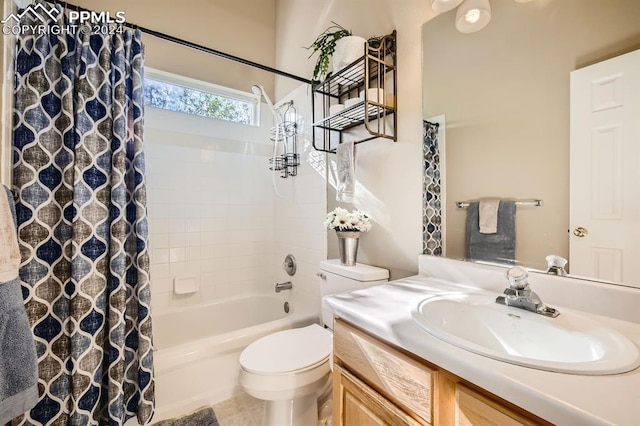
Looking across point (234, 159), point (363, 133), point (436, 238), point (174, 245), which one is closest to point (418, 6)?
point (363, 133)

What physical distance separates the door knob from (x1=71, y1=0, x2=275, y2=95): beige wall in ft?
8.39

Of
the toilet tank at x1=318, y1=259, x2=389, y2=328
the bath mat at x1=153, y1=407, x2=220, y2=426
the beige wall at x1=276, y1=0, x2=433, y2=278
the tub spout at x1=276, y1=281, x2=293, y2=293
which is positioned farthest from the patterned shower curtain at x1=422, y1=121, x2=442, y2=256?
the bath mat at x1=153, y1=407, x2=220, y2=426

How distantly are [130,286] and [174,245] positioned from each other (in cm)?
85

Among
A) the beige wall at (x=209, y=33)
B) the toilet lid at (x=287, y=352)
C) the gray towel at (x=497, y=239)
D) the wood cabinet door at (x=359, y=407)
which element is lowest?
the toilet lid at (x=287, y=352)

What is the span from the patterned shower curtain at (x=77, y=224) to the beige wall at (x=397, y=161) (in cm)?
122

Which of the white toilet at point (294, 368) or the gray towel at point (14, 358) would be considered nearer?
the gray towel at point (14, 358)

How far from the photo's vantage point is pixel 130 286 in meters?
1.35

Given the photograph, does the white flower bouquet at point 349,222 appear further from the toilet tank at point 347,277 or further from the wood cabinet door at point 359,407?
the wood cabinet door at point 359,407

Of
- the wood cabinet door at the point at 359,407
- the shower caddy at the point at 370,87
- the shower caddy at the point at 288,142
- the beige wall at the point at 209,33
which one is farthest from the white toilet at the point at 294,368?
the beige wall at the point at 209,33

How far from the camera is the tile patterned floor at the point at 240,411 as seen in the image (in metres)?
1.44

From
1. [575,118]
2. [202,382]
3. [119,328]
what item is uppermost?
[575,118]

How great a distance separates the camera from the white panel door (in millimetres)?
745

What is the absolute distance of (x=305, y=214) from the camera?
2166mm

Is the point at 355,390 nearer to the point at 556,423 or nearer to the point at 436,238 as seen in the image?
the point at 556,423
